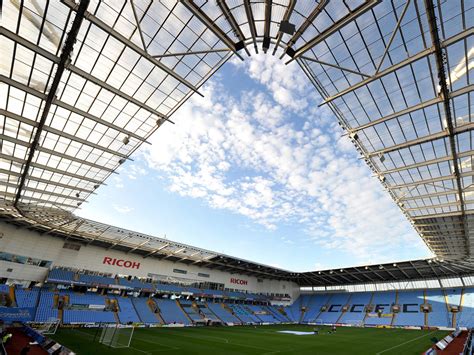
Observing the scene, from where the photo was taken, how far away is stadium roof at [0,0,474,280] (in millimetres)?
11977

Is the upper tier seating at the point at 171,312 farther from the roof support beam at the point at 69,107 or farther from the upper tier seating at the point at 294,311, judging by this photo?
the roof support beam at the point at 69,107

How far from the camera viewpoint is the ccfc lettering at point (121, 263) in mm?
44550

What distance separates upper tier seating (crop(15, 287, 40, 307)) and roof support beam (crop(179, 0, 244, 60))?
39.0 meters

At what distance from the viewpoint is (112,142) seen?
2084 centimetres

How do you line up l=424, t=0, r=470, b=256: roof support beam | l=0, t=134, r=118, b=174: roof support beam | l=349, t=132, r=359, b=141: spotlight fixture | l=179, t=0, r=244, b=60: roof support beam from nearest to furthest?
l=424, t=0, r=470, b=256: roof support beam < l=179, t=0, r=244, b=60: roof support beam < l=0, t=134, r=118, b=174: roof support beam < l=349, t=132, r=359, b=141: spotlight fixture

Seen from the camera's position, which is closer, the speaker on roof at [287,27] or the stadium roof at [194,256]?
the speaker on roof at [287,27]

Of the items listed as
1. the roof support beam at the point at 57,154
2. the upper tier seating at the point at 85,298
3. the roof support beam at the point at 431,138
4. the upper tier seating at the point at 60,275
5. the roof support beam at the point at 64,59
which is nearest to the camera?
the roof support beam at the point at 64,59

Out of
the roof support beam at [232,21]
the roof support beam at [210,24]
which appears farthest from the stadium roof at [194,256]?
the roof support beam at [232,21]

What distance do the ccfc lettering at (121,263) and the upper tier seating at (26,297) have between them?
1015 cm

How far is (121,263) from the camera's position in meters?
45.9

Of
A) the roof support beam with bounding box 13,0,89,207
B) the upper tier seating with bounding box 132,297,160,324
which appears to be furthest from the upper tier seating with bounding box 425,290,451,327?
the roof support beam with bounding box 13,0,89,207

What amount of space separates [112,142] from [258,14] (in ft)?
48.4

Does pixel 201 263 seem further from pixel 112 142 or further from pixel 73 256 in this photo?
pixel 112 142

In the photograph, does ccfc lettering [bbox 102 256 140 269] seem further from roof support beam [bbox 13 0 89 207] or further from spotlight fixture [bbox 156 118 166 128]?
spotlight fixture [bbox 156 118 166 128]
